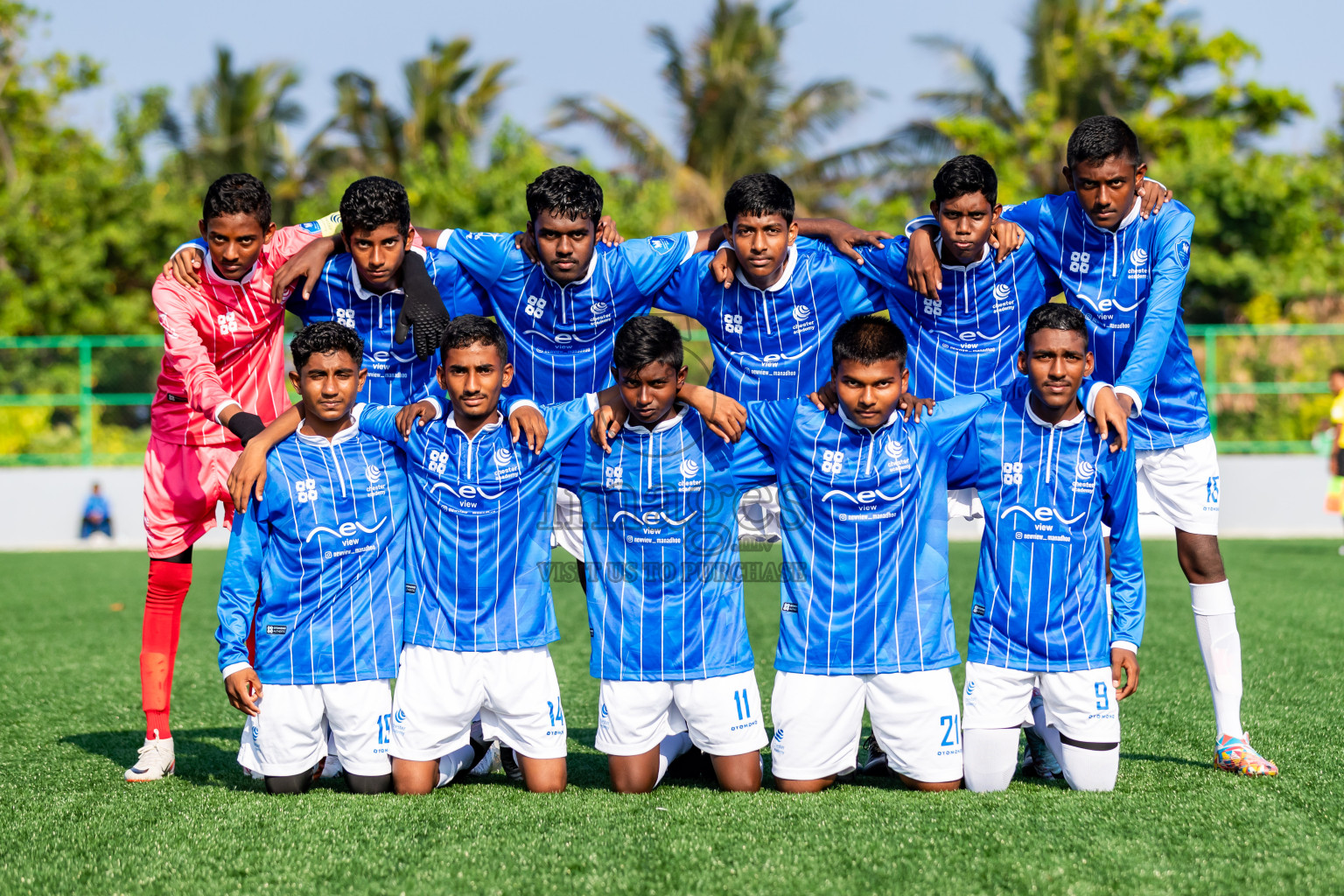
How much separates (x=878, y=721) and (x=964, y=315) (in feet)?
5.04

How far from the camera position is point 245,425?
4.22 metres

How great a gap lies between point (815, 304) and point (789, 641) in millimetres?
1285

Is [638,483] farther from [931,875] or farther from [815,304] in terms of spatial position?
[931,875]

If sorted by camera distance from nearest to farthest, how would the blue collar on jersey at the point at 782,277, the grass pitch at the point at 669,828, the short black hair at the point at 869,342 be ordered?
the grass pitch at the point at 669,828, the short black hair at the point at 869,342, the blue collar on jersey at the point at 782,277

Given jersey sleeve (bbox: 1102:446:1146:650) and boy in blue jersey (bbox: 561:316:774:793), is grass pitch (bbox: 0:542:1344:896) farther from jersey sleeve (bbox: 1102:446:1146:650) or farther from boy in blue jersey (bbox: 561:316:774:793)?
jersey sleeve (bbox: 1102:446:1146:650)

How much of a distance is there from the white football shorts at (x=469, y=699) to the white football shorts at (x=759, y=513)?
2.96ft

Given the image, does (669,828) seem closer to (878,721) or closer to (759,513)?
(878,721)

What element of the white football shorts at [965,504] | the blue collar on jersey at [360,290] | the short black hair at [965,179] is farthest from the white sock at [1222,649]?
the blue collar on jersey at [360,290]

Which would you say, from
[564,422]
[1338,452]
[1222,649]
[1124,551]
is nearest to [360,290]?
[564,422]

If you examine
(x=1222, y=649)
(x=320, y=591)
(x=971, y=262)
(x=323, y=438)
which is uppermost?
(x=971, y=262)

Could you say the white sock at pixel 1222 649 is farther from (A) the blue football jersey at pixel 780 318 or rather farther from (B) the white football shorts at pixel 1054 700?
(A) the blue football jersey at pixel 780 318

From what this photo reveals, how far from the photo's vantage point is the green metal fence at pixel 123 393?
1518 cm

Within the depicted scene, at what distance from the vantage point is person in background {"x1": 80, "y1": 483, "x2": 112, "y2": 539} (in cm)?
1497

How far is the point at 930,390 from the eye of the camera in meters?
4.53
